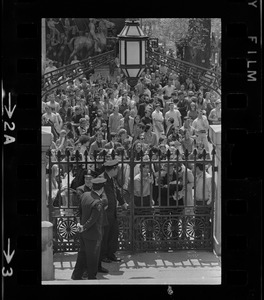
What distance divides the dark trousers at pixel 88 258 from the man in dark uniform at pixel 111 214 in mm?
99

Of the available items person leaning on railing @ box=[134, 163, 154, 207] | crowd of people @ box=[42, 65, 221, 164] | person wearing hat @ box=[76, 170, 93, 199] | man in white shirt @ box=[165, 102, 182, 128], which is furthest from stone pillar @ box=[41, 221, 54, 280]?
man in white shirt @ box=[165, 102, 182, 128]

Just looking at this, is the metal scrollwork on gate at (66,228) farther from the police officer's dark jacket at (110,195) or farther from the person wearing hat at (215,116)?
the person wearing hat at (215,116)

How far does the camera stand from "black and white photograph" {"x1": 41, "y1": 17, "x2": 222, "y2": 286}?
5.27 metres

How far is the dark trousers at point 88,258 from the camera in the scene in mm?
5750

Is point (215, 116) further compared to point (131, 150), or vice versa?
point (131, 150)

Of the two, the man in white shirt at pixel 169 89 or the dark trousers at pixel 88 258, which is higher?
the man in white shirt at pixel 169 89

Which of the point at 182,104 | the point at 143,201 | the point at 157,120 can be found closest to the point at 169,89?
the point at 182,104

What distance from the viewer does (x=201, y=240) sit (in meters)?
7.11

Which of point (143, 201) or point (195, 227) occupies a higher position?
point (143, 201)

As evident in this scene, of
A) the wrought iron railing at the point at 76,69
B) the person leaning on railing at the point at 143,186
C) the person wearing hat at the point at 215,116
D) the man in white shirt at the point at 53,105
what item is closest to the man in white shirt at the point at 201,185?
the person leaning on railing at the point at 143,186

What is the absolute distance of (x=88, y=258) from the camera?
5.96 metres

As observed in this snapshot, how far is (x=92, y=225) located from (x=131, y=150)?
0.93m

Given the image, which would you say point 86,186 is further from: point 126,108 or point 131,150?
point 126,108
